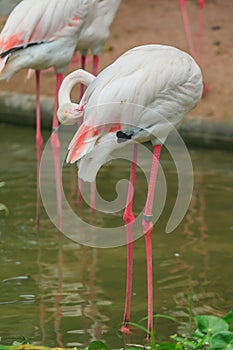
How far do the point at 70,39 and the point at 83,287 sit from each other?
173 cm

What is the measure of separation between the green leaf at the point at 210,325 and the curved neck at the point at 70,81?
4.31ft

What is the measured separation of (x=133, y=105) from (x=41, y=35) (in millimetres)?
1894

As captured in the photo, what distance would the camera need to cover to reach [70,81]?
4.82 metres

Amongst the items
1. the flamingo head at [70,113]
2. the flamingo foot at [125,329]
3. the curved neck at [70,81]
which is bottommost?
the flamingo foot at [125,329]

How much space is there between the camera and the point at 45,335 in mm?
4621

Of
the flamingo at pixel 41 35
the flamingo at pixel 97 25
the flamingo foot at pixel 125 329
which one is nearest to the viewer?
the flamingo foot at pixel 125 329

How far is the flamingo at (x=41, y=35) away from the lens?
6168 millimetres

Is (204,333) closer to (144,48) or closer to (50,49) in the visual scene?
(144,48)

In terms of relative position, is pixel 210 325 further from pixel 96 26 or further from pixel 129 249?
pixel 96 26

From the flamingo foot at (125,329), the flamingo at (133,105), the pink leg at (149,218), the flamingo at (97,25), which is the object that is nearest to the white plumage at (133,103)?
the flamingo at (133,105)

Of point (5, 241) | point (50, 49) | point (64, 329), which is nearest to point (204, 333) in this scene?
point (64, 329)

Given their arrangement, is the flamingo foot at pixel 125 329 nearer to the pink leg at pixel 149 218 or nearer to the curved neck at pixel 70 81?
the pink leg at pixel 149 218

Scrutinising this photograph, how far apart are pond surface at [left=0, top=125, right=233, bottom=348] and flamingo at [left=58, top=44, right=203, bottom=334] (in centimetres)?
31

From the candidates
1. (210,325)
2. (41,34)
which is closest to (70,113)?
(210,325)
